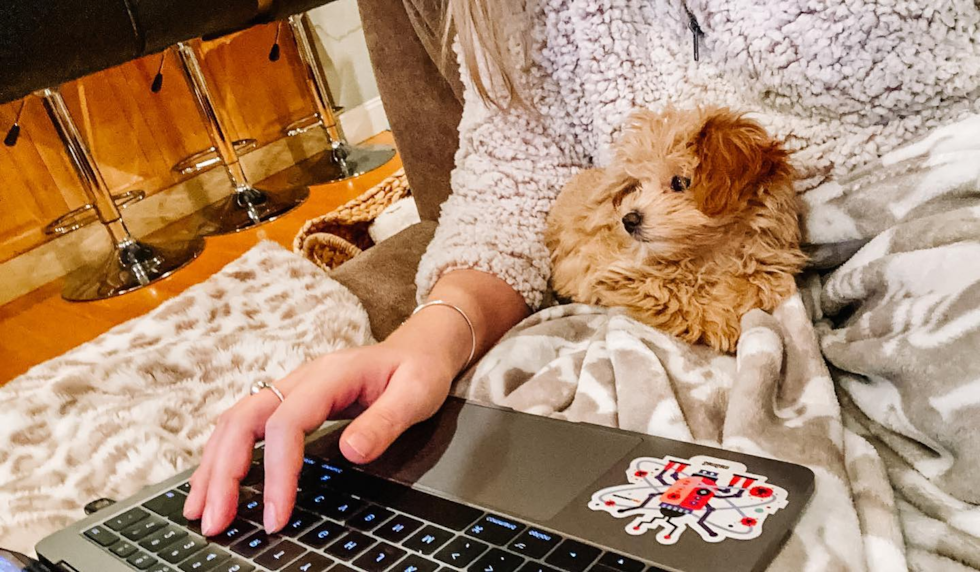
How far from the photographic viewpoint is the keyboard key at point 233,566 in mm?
487

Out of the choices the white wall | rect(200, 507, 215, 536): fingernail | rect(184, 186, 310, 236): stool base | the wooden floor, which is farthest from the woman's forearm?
the white wall

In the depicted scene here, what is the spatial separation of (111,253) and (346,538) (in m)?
2.61

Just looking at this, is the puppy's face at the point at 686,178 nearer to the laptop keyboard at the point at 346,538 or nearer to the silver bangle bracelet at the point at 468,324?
the silver bangle bracelet at the point at 468,324

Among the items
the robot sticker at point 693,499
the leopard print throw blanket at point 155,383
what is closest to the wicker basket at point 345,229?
the leopard print throw blanket at point 155,383

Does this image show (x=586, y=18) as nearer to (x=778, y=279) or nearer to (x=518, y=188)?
(x=518, y=188)

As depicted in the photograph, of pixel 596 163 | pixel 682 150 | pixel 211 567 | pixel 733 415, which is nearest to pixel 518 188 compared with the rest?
pixel 596 163

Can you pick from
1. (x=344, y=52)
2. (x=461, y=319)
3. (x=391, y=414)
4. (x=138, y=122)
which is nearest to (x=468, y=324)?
(x=461, y=319)

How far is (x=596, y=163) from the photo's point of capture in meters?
0.89

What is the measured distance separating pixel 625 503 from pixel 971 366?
0.80ft

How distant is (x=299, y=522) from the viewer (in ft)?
1.71

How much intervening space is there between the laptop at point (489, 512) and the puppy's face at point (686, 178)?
25 cm

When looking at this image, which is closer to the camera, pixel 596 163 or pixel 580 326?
pixel 580 326

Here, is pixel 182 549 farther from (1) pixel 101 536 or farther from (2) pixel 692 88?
(2) pixel 692 88

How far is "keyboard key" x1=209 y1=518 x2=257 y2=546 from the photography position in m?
0.52
